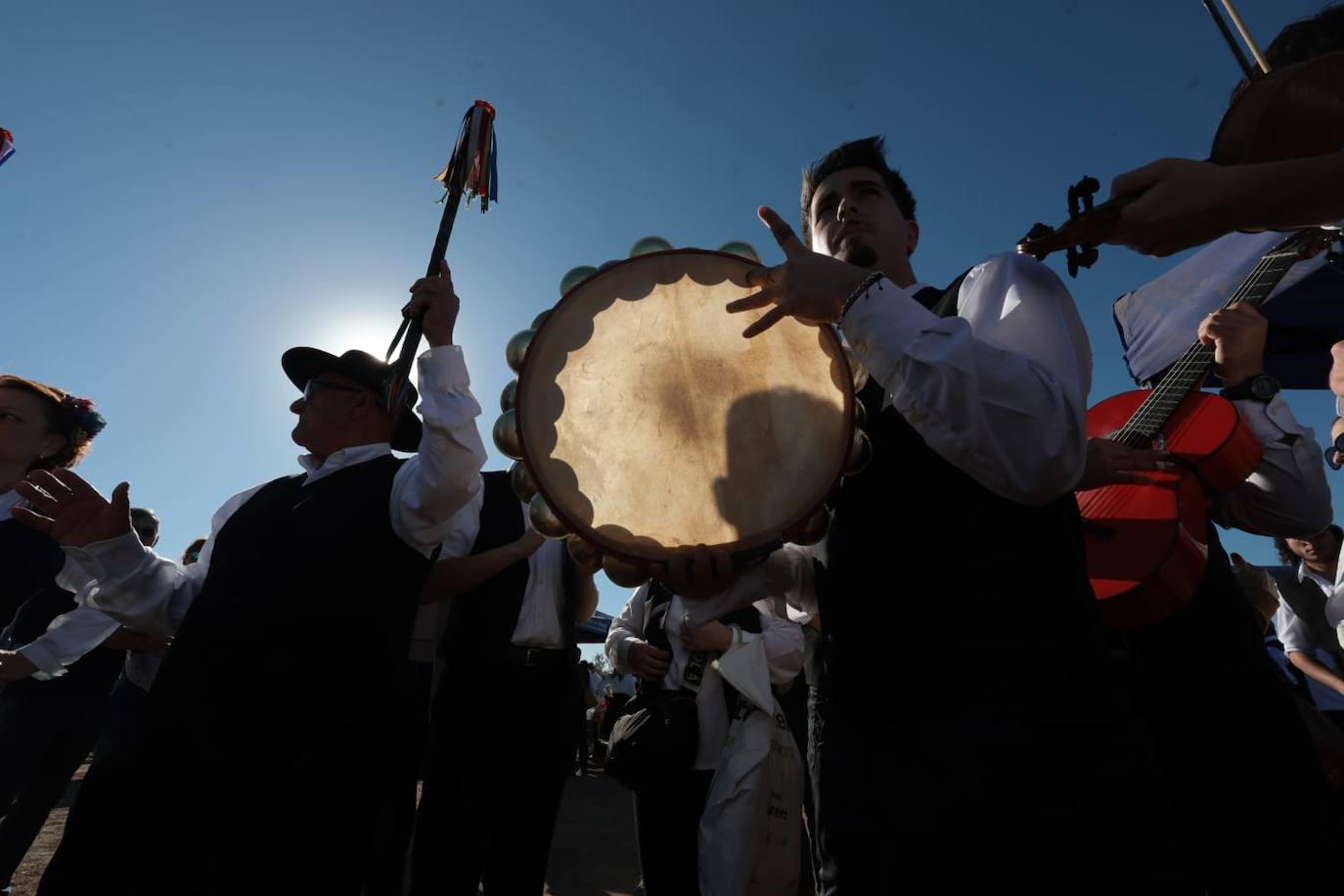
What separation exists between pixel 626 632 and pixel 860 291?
279 cm

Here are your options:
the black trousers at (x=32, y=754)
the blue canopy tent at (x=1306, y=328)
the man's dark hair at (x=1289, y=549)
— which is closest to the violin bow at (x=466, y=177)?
the black trousers at (x=32, y=754)

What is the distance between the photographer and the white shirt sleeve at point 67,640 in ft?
9.54

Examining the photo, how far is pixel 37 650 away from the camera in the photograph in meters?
2.89

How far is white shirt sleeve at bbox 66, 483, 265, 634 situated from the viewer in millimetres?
2320

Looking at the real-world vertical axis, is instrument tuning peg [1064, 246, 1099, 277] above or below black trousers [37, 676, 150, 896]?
above

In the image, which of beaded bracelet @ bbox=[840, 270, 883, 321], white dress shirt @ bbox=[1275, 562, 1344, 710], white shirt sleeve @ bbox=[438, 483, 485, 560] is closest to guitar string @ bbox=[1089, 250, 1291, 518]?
beaded bracelet @ bbox=[840, 270, 883, 321]

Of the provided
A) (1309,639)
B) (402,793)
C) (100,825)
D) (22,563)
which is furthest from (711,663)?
(1309,639)

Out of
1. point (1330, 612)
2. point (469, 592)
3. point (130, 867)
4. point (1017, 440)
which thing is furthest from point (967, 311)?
point (1330, 612)

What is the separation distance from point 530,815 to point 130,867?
1.48m

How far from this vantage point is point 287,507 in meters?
2.41

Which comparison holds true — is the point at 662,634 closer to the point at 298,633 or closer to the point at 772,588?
the point at 298,633

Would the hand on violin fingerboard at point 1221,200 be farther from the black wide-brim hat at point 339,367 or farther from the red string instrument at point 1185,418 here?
the black wide-brim hat at point 339,367

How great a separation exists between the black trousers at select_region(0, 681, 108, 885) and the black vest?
2.00 m

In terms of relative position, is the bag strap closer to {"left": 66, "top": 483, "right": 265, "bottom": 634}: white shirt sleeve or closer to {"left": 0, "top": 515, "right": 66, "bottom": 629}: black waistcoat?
{"left": 66, "top": 483, "right": 265, "bottom": 634}: white shirt sleeve
